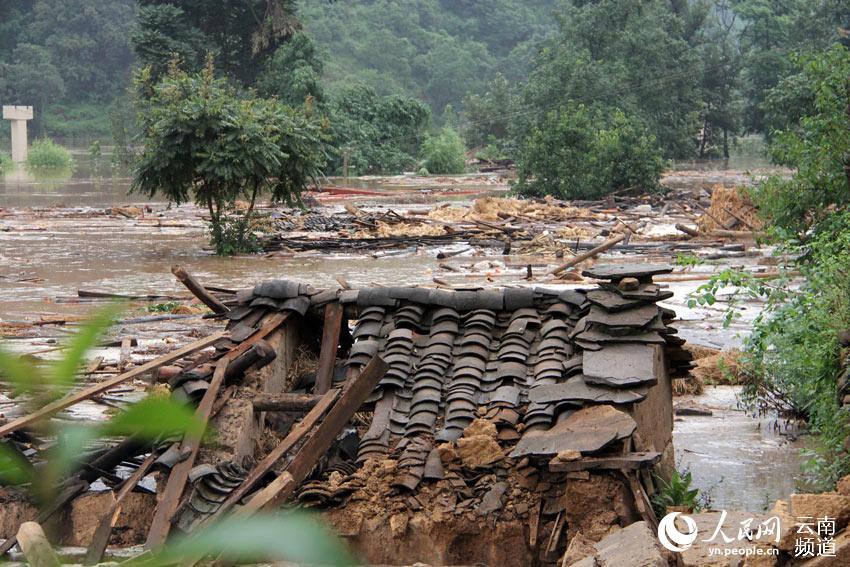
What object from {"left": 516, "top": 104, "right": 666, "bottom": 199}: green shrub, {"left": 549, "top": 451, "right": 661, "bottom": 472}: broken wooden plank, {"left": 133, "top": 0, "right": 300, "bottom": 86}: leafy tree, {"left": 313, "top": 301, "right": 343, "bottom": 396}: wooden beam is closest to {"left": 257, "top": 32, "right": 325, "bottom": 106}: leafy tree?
{"left": 133, "top": 0, "right": 300, "bottom": 86}: leafy tree

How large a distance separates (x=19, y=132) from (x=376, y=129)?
23.8 metres

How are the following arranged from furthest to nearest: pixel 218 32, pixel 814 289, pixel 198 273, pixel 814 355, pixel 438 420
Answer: pixel 218 32, pixel 198 273, pixel 814 289, pixel 814 355, pixel 438 420

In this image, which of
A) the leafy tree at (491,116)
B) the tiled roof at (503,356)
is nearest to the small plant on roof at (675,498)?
the tiled roof at (503,356)

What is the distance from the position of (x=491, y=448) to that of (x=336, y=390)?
1263 mm

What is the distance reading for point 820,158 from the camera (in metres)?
13.8

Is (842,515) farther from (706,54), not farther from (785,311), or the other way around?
(706,54)

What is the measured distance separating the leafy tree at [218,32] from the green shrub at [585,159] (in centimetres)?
1937

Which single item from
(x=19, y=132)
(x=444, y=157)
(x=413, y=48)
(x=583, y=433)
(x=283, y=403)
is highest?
(x=413, y=48)

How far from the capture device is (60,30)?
80312mm

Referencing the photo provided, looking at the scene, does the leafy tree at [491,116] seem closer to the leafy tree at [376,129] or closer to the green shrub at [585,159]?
the leafy tree at [376,129]

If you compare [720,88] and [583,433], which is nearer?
[583,433]

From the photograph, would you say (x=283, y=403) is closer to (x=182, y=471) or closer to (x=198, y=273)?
(x=182, y=471)

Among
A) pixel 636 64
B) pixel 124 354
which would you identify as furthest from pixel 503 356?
pixel 636 64

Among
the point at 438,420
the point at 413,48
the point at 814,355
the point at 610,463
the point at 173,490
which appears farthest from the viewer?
the point at 413,48
